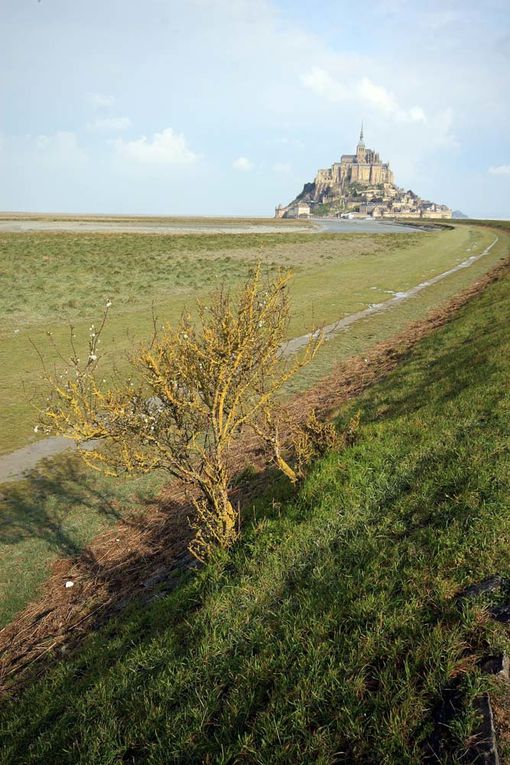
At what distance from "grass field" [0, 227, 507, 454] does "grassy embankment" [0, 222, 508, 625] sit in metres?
0.10

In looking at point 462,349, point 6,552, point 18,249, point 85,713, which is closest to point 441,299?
point 462,349

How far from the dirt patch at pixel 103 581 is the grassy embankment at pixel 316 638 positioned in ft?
2.35

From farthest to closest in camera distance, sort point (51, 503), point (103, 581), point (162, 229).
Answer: point (162, 229), point (51, 503), point (103, 581)

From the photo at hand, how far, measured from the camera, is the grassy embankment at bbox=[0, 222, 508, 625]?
9531 mm

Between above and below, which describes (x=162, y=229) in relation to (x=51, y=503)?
above

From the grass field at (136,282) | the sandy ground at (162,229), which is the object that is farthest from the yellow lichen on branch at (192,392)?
the sandy ground at (162,229)

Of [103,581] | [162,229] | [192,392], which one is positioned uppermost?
[162,229]

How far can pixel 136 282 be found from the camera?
124ft

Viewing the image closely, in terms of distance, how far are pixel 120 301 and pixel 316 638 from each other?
93.3 ft

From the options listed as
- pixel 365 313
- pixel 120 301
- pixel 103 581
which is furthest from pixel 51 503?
pixel 120 301

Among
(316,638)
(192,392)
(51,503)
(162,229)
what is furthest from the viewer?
(162,229)

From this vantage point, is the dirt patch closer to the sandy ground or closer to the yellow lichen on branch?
the yellow lichen on branch

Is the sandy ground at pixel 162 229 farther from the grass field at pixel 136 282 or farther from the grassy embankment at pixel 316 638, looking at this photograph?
the grassy embankment at pixel 316 638

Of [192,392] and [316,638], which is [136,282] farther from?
[316,638]
